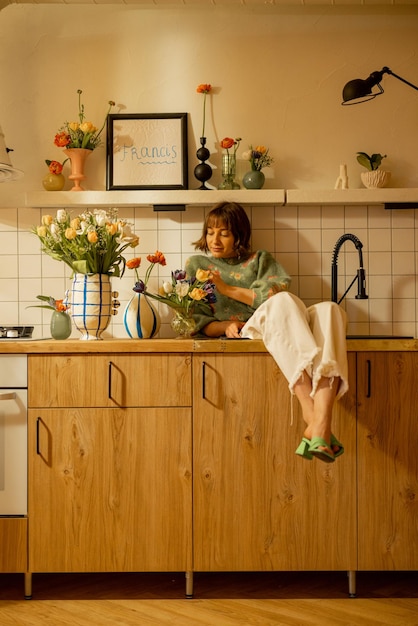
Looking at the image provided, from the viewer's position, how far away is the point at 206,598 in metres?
2.49

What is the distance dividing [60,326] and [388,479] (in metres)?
1.42

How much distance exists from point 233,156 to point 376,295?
90 cm

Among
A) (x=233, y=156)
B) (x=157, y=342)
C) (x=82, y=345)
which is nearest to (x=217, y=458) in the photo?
(x=157, y=342)

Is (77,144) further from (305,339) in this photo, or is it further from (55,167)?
(305,339)

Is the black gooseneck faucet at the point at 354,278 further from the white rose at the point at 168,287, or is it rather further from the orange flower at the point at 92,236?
the orange flower at the point at 92,236

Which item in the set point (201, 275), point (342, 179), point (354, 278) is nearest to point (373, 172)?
point (342, 179)

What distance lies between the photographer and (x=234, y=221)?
2918mm

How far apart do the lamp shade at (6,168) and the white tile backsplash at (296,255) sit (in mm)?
226

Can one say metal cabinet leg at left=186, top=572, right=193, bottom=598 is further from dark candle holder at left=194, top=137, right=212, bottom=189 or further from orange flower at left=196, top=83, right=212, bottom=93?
orange flower at left=196, top=83, right=212, bottom=93

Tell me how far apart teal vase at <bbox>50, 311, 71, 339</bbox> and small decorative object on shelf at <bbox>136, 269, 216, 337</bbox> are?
354 mm

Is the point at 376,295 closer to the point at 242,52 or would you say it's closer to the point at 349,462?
the point at 349,462

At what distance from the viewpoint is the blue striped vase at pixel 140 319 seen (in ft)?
9.11

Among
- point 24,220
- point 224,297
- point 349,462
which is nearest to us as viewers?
point 349,462

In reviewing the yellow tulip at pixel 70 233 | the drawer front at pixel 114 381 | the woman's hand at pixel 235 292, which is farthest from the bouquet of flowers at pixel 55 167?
the drawer front at pixel 114 381
